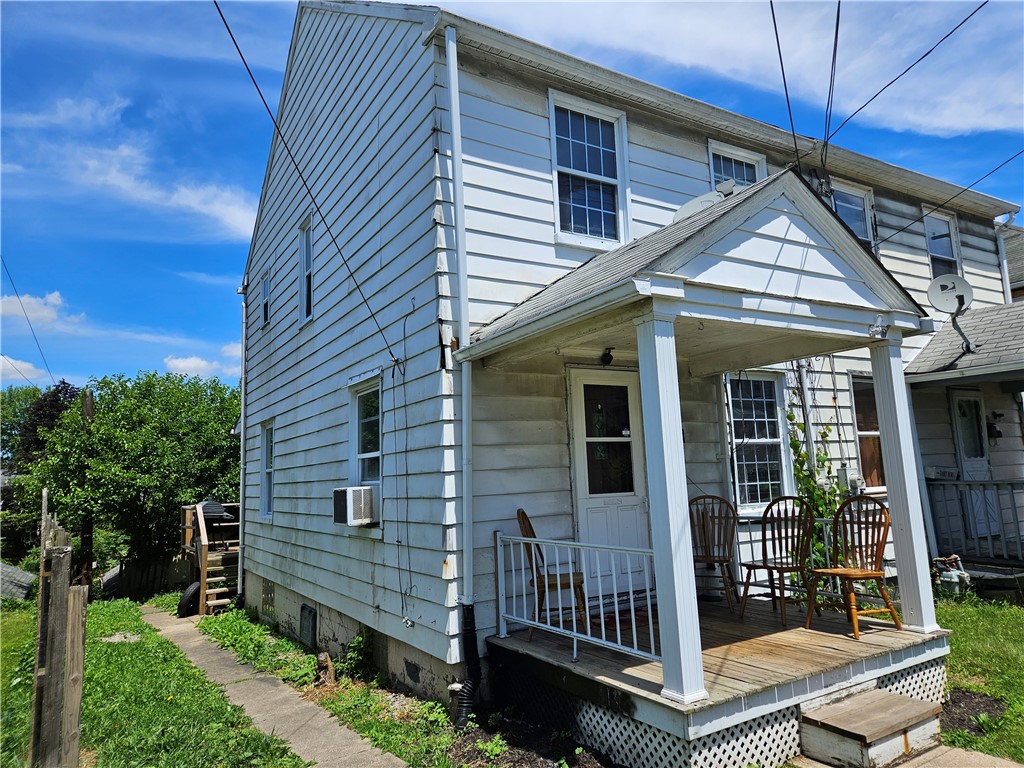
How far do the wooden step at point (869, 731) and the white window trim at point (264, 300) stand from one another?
33.6 ft

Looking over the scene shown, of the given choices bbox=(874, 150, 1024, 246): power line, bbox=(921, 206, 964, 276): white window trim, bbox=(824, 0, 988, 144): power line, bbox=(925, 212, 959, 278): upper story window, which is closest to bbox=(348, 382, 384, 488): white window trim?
bbox=(824, 0, 988, 144): power line

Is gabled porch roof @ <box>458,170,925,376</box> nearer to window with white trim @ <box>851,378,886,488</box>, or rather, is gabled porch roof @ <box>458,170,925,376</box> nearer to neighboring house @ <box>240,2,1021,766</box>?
neighboring house @ <box>240,2,1021,766</box>

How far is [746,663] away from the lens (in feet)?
14.2

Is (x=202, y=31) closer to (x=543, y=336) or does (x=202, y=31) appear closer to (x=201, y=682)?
(x=543, y=336)

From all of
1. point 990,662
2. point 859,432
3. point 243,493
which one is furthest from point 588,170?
point 243,493

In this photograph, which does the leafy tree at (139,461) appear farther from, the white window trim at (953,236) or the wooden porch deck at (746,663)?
the white window trim at (953,236)

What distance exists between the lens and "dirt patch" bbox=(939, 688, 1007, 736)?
4.43 metres

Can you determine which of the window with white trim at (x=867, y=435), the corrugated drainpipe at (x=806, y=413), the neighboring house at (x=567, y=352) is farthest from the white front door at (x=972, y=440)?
the corrugated drainpipe at (x=806, y=413)

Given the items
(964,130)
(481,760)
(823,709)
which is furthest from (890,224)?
(481,760)

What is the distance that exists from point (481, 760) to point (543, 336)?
3.02 m

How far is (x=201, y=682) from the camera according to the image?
22.7ft

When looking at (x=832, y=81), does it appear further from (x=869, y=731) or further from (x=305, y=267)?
(x=305, y=267)

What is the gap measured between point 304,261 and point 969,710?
29.8 feet

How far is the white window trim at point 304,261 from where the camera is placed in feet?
30.6
